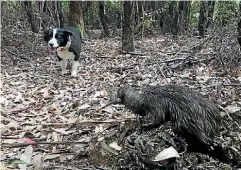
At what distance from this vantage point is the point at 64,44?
26.9 feet

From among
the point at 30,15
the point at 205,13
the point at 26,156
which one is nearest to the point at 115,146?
the point at 26,156

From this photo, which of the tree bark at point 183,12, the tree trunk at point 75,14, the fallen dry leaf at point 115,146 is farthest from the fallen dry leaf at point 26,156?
the tree bark at point 183,12

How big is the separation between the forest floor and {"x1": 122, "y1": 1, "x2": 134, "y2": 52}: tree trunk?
29cm

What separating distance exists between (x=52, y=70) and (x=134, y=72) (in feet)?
6.80

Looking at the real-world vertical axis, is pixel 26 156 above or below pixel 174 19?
below

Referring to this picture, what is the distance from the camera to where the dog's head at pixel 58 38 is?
7992 mm

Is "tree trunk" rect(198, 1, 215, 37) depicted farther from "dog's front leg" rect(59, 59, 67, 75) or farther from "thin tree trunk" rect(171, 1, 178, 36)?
"dog's front leg" rect(59, 59, 67, 75)

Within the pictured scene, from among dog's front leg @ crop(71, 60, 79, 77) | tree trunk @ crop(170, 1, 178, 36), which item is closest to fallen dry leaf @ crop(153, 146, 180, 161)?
dog's front leg @ crop(71, 60, 79, 77)

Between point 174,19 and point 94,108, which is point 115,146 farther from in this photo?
point 174,19

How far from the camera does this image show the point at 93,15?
715 inches

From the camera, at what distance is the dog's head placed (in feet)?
26.2

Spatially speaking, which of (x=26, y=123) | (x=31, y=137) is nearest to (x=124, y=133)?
(x=31, y=137)

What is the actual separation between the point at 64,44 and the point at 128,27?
5.88ft

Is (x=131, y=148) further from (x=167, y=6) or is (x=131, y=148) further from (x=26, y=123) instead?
(x=167, y=6)
